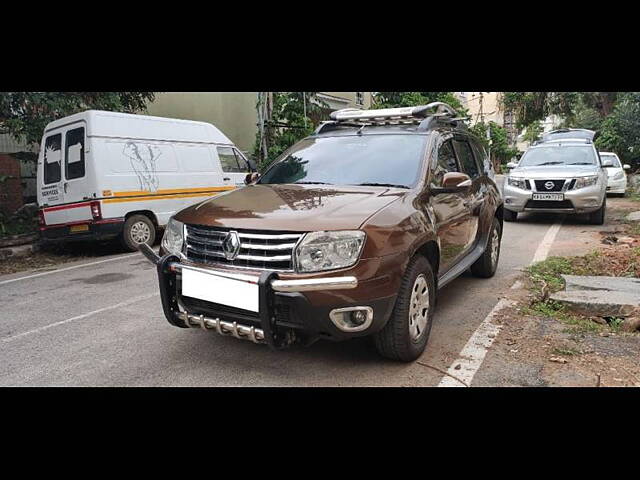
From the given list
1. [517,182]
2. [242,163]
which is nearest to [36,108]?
[242,163]

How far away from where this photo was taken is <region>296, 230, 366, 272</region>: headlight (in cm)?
298

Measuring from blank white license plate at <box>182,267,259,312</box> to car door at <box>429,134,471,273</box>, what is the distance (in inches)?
63.4

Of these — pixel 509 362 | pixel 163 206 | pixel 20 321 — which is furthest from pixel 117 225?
pixel 509 362

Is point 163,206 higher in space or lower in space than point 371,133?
lower

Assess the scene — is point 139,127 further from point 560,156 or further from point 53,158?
point 560,156

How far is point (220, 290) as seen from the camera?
3133mm

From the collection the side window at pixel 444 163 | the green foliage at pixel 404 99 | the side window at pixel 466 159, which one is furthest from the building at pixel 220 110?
the side window at pixel 444 163

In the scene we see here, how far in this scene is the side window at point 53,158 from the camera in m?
8.23

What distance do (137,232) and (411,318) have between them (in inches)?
252

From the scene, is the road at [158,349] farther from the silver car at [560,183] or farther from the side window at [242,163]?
the side window at [242,163]

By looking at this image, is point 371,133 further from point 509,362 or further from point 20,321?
point 20,321

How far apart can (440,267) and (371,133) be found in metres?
1.38

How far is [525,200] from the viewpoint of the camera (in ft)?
32.3
